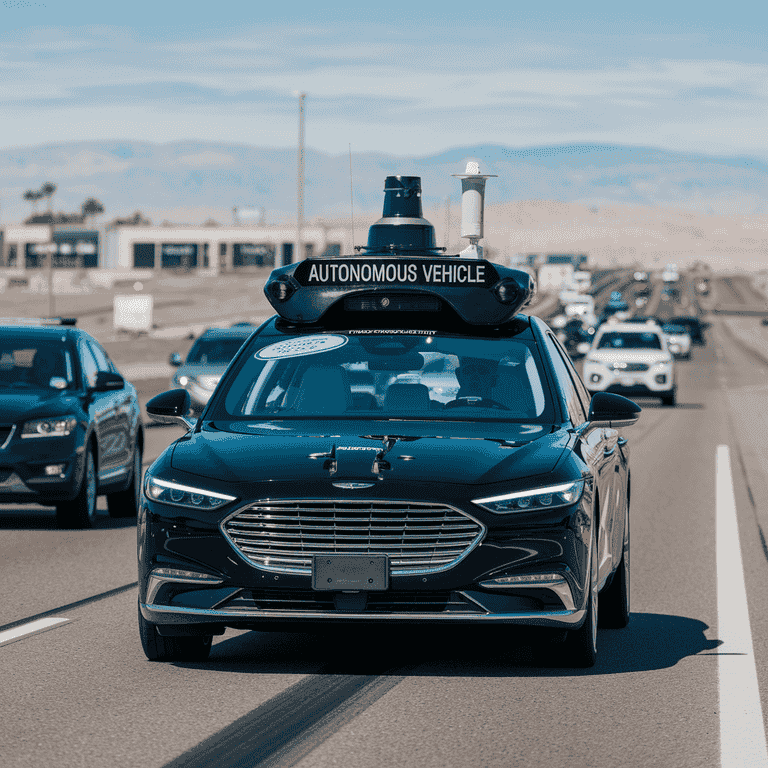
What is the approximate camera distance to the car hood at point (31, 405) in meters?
12.7

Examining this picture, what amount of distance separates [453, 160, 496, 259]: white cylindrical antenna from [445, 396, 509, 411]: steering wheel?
5.62m

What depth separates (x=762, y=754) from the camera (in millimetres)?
5633

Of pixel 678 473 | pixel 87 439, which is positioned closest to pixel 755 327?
pixel 678 473

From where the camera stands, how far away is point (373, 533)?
643 centimetres

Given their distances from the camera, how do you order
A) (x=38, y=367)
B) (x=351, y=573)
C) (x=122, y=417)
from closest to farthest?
1. (x=351, y=573)
2. (x=38, y=367)
3. (x=122, y=417)

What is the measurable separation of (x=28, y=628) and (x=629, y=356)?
26.3 metres

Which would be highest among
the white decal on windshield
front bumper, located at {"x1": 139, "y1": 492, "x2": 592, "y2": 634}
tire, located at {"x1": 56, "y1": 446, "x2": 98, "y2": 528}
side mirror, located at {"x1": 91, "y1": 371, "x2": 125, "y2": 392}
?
the white decal on windshield

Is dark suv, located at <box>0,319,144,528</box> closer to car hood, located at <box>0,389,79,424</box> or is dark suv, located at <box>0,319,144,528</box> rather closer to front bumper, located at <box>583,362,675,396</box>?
car hood, located at <box>0,389,79,424</box>

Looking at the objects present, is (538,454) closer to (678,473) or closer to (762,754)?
(762,754)

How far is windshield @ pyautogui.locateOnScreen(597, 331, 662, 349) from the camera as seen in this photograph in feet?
112

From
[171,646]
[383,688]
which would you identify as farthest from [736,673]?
[171,646]

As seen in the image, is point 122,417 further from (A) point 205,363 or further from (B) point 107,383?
(A) point 205,363

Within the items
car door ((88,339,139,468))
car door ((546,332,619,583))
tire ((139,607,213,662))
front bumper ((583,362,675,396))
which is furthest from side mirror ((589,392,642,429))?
front bumper ((583,362,675,396))

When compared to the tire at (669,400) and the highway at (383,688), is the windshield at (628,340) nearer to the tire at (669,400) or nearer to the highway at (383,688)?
the tire at (669,400)
